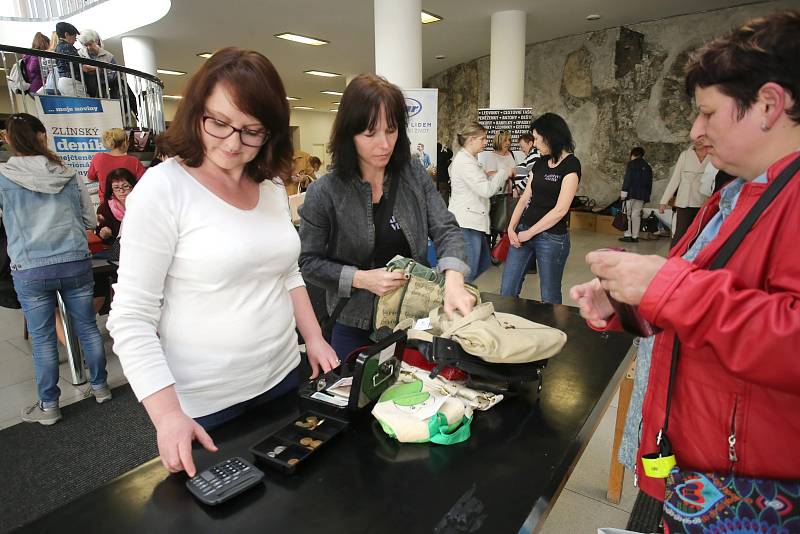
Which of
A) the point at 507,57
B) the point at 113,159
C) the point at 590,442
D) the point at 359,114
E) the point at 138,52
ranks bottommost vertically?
the point at 590,442

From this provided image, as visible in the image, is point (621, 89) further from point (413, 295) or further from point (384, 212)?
point (413, 295)

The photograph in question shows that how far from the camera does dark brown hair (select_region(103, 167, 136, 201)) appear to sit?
3770 millimetres

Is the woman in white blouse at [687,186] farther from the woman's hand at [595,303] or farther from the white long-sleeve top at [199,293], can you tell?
the white long-sleeve top at [199,293]

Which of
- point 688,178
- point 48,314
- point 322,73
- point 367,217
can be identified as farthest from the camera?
point 322,73

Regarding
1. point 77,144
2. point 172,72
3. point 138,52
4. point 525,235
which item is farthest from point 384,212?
point 172,72

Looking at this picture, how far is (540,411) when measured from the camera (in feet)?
4.14

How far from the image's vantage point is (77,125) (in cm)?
449

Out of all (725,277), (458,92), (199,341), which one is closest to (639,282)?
(725,277)

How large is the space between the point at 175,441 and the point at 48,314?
2.47 meters

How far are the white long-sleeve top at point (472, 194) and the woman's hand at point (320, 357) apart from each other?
3.09 m

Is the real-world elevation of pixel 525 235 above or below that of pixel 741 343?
below

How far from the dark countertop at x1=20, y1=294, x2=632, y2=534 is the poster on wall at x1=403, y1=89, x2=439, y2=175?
4220mm

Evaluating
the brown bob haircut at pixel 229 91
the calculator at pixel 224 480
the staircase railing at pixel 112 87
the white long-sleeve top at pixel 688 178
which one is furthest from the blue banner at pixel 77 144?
the white long-sleeve top at pixel 688 178

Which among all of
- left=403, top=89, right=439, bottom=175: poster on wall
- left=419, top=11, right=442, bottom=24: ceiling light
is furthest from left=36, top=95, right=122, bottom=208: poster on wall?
left=419, top=11, right=442, bottom=24: ceiling light
